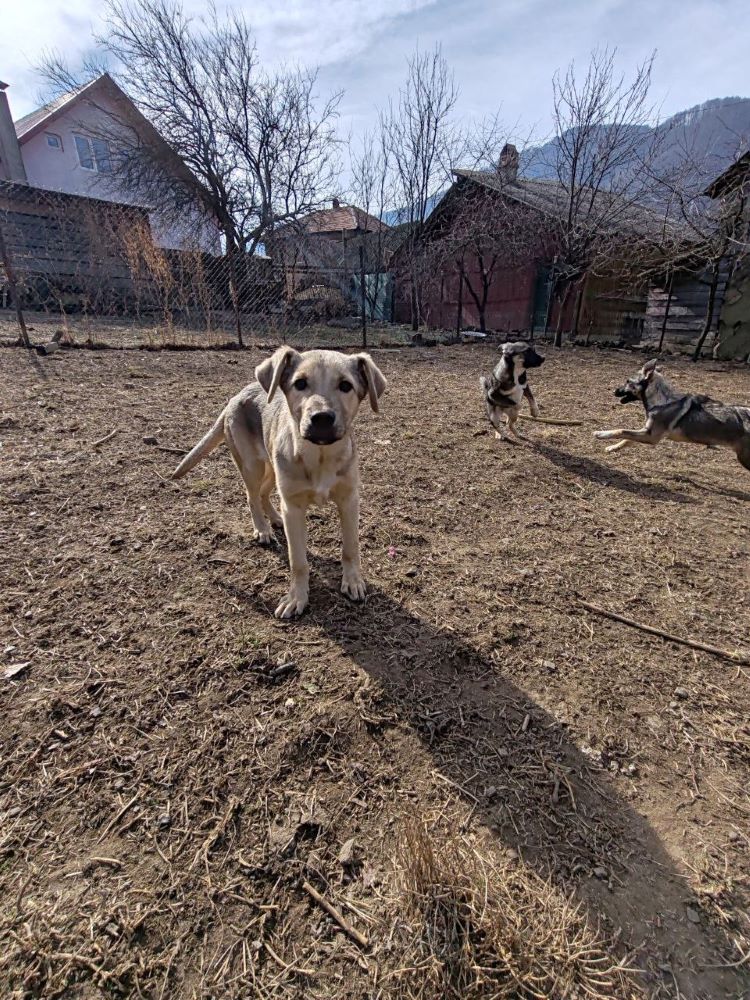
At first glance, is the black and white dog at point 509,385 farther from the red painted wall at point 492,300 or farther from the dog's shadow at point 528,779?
the red painted wall at point 492,300

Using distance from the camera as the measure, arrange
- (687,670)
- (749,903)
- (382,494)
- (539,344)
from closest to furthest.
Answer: (749,903) < (687,670) < (382,494) < (539,344)

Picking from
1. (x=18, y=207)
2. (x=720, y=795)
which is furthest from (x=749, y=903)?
(x=18, y=207)

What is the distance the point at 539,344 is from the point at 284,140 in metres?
17.3

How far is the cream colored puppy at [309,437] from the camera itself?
2357 mm

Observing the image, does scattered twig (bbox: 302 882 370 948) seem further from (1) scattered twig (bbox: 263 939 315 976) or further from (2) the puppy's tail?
(2) the puppy's tail

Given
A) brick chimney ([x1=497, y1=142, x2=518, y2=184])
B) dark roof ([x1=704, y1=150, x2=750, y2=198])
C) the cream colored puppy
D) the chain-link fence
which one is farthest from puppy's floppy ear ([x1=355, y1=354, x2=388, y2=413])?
brick chimney ([x1=497, y1=142, x2=518, y2=184])

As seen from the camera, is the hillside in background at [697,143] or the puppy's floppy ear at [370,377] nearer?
the puppy's floppy ear at [370,377]

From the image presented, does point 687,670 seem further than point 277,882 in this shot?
Yes

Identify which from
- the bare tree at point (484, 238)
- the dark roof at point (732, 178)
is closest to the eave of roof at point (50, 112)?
the bare tree at point (484, 238)

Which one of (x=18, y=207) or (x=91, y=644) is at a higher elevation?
(x=18, y=207)

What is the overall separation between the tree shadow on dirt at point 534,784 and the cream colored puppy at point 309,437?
334 millimetres

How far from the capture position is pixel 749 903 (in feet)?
4.90

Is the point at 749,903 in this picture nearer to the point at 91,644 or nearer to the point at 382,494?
the point at 91,644

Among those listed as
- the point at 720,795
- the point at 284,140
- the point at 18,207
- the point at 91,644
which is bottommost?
the point at 720,795
